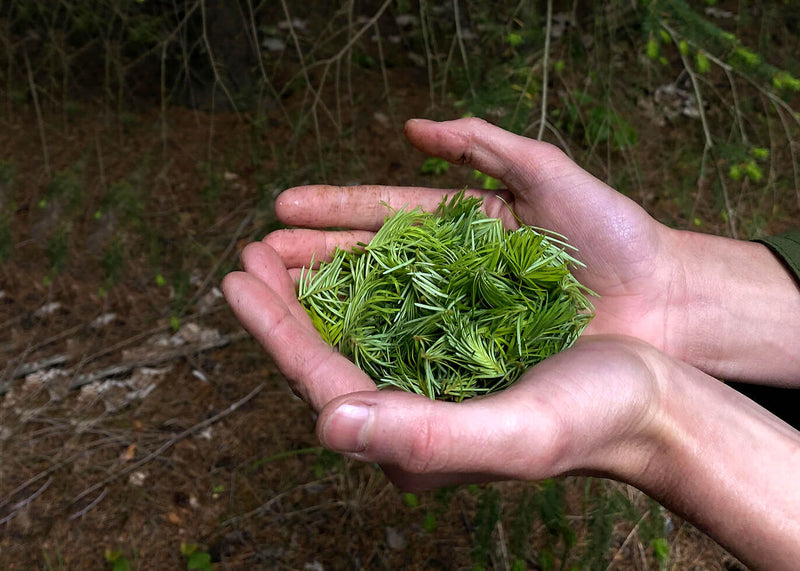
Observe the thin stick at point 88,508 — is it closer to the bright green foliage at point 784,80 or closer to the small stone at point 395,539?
the small stone at point 395,539

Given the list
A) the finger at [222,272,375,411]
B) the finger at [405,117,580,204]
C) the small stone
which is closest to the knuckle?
the finger at [222,272,375,411]

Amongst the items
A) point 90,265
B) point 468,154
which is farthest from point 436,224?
point 90,265

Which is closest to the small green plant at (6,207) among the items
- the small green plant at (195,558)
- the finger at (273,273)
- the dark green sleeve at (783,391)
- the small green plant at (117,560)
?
the small green plant at (117,560)

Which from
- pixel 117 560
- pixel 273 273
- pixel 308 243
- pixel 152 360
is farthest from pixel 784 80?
pixel 117 560

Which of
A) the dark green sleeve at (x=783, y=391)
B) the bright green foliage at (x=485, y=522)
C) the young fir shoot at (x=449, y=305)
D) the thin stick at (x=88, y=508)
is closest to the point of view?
the young fir shoot at (x=449, y=305)

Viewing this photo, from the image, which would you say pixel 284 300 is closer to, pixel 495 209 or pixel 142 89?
pixel 495 209

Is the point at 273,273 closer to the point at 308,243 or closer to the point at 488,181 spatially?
the point at 308,243

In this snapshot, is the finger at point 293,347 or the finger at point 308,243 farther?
the finger at point 308,243
